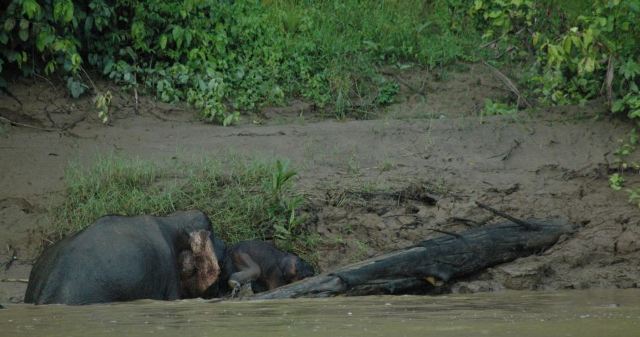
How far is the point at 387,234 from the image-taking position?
27.0ft

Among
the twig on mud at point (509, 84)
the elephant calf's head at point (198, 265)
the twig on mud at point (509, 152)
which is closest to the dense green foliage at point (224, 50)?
the twig on mud at point (509, 84)

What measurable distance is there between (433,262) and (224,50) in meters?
4.69

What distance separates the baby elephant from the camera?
778 cm

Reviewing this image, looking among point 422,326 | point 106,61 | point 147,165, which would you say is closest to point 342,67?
point 106,61

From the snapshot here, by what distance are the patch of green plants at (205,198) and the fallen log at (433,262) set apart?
1.07 meters

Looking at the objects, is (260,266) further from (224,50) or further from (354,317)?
(224,50)

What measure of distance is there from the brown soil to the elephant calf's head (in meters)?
0.94

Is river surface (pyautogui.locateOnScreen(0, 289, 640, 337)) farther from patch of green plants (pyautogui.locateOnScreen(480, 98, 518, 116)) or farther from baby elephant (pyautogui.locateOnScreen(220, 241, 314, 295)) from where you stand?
patch of green plants (pyautogui.locateOnScreen(480, 98, 518, 116))

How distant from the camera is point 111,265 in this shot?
6723mm

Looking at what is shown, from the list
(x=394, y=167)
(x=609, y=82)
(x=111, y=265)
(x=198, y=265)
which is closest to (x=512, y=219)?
(x=394, y=167)

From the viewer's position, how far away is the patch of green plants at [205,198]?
8.29 m

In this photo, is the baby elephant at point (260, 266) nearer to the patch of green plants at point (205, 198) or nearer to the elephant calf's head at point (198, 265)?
the elephant calf's head at point (198, 265)

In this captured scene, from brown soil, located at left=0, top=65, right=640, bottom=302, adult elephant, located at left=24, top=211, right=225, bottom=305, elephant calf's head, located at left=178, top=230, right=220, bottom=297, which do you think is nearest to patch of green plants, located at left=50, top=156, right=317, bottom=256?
brown soil, located at left=0, top=65, right=640, bottom=302

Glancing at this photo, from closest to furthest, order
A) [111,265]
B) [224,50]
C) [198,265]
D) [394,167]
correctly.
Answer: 1. [111,265]
2. [198,265]
3. [394,167]
4. [224,50]
